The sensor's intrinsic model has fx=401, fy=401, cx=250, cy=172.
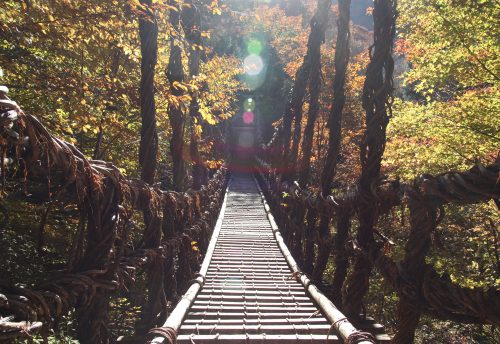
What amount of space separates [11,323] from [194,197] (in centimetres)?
463

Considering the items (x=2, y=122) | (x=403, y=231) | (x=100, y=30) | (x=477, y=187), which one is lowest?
(x=403, y=231)

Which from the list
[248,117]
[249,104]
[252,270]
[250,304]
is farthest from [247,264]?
[248,117]

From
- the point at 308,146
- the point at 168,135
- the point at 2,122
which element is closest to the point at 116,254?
the point at 2,122

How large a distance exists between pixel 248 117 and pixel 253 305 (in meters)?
38.2

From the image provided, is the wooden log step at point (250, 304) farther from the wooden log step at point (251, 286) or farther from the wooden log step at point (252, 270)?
the wooden log step at point (252, 270)

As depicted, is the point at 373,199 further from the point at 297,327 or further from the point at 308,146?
the point at 308,146

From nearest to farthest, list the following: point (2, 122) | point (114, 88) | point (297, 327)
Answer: point (2, 122) < point (297, 327) < point (114, 88)

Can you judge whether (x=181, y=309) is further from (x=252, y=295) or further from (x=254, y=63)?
(x=254, y=63)

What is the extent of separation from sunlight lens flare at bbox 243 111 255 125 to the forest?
99.3 feet

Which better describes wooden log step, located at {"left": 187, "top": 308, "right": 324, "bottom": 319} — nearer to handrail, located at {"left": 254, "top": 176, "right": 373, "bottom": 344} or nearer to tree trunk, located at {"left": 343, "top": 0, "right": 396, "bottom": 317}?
handrail, located at {"left": 254, "top": 176, "right": 373, "bottom": 344}

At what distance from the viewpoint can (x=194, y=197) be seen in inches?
229

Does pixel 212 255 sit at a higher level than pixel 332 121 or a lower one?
lower

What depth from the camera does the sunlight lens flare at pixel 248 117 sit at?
40384 millimetres

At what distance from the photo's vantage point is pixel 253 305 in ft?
10.7
